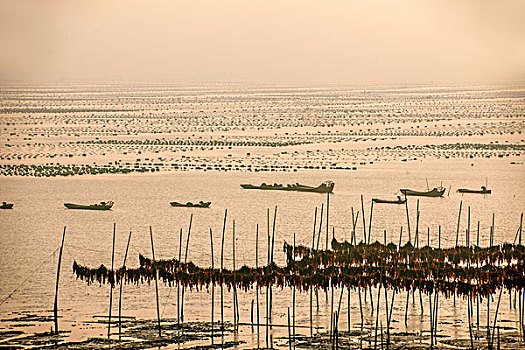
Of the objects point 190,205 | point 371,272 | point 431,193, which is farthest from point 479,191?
point 371,272

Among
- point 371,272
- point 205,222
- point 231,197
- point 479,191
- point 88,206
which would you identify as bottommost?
point 371,272

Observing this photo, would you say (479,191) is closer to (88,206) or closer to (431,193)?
(431,193)

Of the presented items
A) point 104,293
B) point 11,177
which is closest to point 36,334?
point 104,293

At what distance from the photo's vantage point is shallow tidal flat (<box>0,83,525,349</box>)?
1295 centimetres

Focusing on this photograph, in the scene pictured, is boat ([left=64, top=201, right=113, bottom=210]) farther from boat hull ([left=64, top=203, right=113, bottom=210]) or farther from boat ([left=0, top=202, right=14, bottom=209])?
boat ([left=0, top=202, right=14, bottom=209])

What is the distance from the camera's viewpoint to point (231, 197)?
84.7 ft

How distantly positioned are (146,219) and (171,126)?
2682cm

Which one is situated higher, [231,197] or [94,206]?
[231,197]

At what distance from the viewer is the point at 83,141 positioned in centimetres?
4106

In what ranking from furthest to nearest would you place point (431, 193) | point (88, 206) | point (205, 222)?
point (431, 193)
point (88, 206)
point (205, 222)

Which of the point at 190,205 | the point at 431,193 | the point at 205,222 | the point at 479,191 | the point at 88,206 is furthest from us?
the point at 479,191

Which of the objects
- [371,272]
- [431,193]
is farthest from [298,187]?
[371,272]

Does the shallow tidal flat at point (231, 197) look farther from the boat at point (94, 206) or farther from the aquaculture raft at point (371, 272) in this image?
the boat at point (94, 206)

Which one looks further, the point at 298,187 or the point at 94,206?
the point at 298,187
